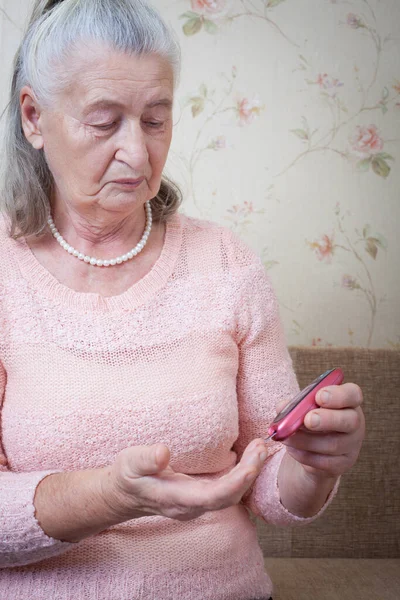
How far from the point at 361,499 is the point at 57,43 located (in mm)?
1190

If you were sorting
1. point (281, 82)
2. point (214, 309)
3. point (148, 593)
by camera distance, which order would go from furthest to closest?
point (281, 82) < point (214, 309) < point (148, 593)

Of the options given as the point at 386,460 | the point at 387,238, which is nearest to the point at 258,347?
the point at 386,460

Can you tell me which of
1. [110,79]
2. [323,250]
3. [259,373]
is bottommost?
[323,250]

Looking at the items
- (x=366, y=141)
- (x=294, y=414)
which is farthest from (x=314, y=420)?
(x=366, y=141)

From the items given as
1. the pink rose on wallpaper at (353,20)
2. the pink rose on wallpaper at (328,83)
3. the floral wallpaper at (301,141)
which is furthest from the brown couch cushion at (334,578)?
the pink rose on wallpaper at (353,20)

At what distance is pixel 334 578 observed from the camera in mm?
1601

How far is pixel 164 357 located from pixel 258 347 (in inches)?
6.2

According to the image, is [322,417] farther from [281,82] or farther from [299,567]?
[281,82]

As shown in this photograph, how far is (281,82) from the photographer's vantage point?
1.99m

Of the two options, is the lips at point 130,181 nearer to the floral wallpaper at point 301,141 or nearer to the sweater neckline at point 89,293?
the sweater neckline at point 89,293

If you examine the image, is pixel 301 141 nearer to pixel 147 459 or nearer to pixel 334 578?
pixel 334 578

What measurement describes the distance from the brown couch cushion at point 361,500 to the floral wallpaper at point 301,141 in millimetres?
316

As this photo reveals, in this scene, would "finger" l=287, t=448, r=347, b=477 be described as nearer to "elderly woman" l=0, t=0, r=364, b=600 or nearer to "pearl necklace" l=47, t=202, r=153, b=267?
"elderly woman" l=0, t=0, r=364, b=600

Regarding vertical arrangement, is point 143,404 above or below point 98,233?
below
